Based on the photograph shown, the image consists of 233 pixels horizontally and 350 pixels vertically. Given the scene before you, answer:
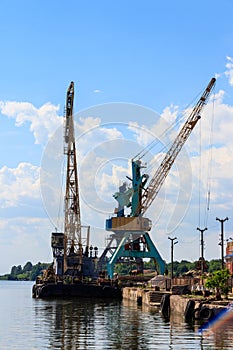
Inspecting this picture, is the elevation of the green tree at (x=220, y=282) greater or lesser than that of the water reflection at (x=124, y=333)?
greater

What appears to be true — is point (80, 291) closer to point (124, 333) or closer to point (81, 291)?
point (81, 291)

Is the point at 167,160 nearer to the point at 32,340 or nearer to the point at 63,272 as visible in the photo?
the point at 63,272

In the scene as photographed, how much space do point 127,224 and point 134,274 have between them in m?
12.9

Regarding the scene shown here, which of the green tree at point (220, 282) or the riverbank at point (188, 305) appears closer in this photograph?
the riverbank at point (188, 305)

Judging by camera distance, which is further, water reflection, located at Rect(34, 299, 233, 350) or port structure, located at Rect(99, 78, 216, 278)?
port structure, located at Rect(99, 78, 216, 278)

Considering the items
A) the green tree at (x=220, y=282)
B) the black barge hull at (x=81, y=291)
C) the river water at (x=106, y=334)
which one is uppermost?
the green tree at (x=220, y=282)

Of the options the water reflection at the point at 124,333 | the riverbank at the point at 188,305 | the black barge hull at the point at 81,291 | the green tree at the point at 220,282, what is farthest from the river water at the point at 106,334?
the black barge hull at the point at 81,291

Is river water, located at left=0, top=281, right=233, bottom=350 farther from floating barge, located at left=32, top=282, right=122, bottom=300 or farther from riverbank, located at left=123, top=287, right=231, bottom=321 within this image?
floating barge, located at left=32, top=282, right=122, bottom=300

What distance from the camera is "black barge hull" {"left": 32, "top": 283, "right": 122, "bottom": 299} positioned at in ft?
399

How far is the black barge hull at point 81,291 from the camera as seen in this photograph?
121562 mm

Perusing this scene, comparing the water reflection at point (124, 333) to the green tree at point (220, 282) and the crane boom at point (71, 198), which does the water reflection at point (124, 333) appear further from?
the crane boom at point (71, 198)

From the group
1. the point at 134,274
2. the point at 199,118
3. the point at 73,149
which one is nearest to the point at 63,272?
the point at 134,274

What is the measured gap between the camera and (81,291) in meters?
122

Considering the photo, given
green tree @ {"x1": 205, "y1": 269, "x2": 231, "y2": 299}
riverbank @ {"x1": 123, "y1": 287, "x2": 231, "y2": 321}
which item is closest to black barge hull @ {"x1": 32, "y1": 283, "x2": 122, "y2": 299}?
riverbank @ {"x1": 123, "y1": 287, "x2": 231, "y2": 321}
